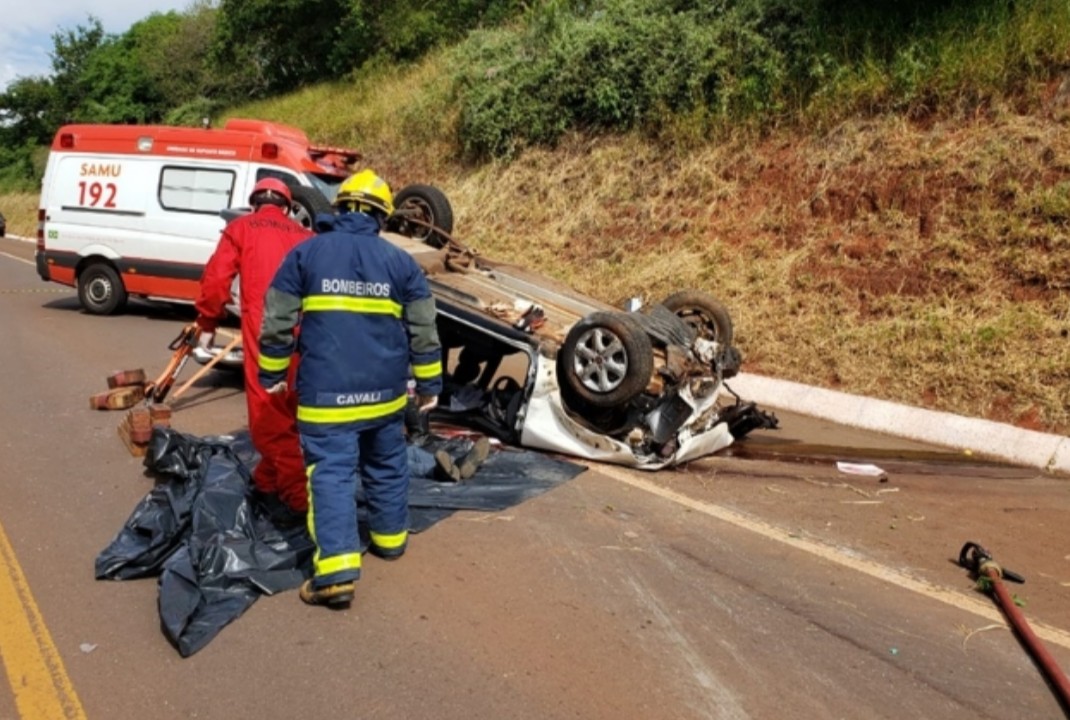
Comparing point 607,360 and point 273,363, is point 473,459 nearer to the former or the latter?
point 607,360

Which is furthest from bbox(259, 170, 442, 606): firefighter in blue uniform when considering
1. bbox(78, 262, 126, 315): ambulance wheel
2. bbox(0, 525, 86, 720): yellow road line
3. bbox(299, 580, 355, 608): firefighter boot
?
bbox(78, 262, 126, 315): ambulance wheel

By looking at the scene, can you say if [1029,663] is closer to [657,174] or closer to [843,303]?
[843,303]

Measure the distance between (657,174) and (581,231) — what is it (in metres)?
1.36

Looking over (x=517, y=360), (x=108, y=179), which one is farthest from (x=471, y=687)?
(x=108, y=179)

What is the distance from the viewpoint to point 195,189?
10.6 meters

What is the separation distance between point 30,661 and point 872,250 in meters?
8.59

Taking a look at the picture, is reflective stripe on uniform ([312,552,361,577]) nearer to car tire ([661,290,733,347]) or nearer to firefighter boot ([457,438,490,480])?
firefighter boot ([457,438,490,480])

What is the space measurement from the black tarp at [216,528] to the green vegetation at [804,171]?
13.9ft

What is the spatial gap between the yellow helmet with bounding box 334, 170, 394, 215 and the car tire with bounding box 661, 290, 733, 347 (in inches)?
132

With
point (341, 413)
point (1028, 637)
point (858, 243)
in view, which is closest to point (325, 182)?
point (858, 243)

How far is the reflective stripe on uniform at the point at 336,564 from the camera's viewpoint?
3.79 metres

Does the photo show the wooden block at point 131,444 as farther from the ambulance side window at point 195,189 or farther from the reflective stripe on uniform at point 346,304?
the ambulance side window at point 195,189

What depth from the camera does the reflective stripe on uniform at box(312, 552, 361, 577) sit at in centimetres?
379

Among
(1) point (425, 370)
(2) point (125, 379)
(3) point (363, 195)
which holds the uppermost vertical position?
(3) point (363, 195)
